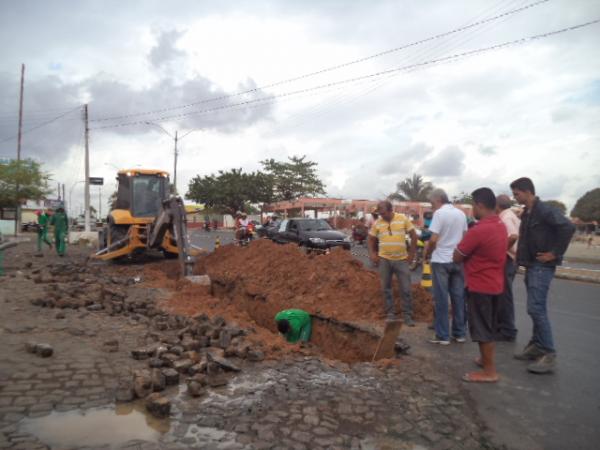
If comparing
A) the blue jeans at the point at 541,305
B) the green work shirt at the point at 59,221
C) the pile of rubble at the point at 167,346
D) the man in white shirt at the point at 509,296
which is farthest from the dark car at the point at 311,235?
the blue jeans at the point at 541,305

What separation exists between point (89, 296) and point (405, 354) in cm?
642

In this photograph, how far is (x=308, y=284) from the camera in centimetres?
880

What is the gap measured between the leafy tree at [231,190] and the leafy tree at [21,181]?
20.4 meters

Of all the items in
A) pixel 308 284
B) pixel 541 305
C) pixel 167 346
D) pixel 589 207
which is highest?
pixel 589 207

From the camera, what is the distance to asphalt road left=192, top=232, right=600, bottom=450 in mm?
3484

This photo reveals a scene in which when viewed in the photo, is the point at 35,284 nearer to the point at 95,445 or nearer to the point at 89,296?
the point at 89,296

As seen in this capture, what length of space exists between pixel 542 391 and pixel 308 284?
4968 mm

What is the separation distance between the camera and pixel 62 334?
20.2 feet

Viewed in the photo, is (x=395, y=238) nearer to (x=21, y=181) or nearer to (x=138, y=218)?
(x=138, y=218)

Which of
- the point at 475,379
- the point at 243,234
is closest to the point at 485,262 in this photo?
the point at 475,379

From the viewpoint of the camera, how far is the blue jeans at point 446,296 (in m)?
5.87

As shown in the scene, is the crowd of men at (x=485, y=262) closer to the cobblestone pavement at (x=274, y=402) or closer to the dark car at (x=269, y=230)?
the cobblestone pavement at (x=274, y=402)

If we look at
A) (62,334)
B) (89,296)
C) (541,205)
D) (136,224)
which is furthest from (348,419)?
(136,224)

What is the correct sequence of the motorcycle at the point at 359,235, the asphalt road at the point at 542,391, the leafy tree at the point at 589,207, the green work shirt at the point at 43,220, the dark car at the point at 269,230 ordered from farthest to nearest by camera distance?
the leafy tree at the point at 589,207 < the motorcycle at the point at 359,235 < the dark car at the point at 269,230 < the green work shirt at the point at 43,220 < the asphalt road at the point at 542,391
